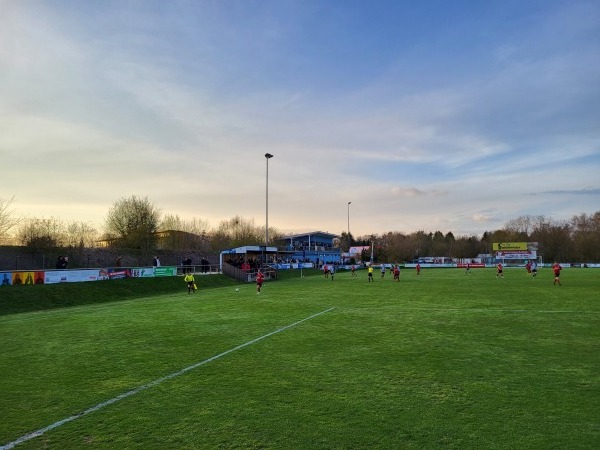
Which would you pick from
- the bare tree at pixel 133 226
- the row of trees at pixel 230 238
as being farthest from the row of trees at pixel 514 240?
the bare tree at pixel 133 226

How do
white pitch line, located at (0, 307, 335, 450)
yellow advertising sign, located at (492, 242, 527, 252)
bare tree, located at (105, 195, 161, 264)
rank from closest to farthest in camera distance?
white pitch line, located at (0, 307, 335, 450) → bare tree, located at (105, 195, 161, 264) → yellow advertising sign, located at (492, 242, 527, 252)

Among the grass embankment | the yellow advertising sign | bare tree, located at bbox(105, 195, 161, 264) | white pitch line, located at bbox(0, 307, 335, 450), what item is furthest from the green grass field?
the yellow advertising sign

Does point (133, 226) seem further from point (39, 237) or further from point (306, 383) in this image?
point (306, 383)

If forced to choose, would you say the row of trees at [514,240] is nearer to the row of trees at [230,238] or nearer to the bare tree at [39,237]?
the row of trees at [230,238]

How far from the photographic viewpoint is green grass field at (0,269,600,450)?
5809 mm

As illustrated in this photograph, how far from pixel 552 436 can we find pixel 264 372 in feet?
17.5

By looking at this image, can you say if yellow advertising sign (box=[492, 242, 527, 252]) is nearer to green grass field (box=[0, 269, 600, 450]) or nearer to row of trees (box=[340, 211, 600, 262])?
row of trees (box=[340, 211, 600, 262])

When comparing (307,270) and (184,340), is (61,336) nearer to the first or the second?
(184,340)

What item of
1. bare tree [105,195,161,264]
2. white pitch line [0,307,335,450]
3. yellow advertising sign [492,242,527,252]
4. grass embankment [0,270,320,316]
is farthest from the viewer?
yellow advertising sign [492,242,527,252]

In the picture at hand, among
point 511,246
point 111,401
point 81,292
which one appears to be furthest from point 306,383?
point 511,246

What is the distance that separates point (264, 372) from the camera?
914 centimetres

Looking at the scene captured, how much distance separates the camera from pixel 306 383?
824cm

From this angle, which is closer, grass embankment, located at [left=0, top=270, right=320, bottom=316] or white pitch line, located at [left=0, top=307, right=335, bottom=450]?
white pitch line, located at [left=0, top=307, right=335, bottom=450]

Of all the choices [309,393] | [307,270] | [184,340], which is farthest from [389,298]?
[307,270]
